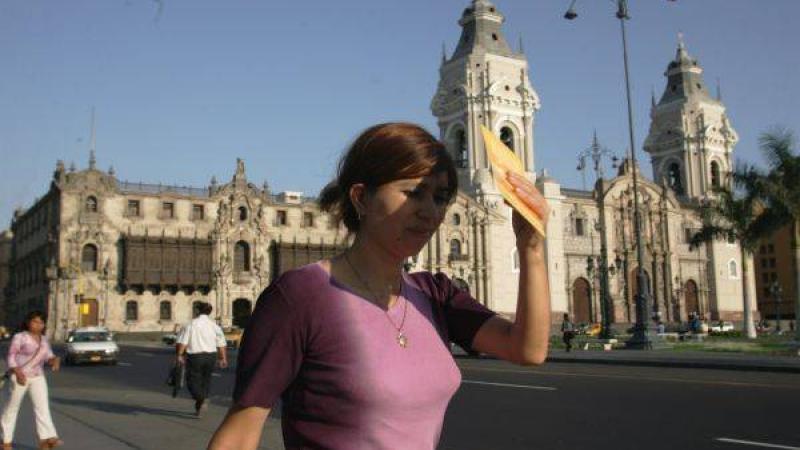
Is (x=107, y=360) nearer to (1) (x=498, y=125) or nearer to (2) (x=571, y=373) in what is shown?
(2) (x=571, y=373)

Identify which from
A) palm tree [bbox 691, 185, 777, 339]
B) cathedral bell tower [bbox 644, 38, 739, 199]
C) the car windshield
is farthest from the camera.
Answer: cathedral bell tower [bbox 644, 38, 739, 199]

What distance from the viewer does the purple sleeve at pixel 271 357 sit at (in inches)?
71.7

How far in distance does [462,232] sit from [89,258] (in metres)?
29.1

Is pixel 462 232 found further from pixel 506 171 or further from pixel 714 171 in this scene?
pixel 506 171

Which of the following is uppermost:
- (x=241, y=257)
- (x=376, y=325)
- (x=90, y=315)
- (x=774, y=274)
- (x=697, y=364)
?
(x=241, y=257)

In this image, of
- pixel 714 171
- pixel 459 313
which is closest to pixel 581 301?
pixel 714 171

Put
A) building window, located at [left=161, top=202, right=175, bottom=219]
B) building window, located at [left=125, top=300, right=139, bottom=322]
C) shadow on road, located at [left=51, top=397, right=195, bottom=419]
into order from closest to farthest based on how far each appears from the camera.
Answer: shadow on road, located at [left=51, top=397, right=195, bottom=419], building window, located at [left=125, top=300, right=139, bottom=322], building window, located at [left=161, top=202, right=175, bottom=219]

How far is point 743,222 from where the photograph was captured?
35.0 metres

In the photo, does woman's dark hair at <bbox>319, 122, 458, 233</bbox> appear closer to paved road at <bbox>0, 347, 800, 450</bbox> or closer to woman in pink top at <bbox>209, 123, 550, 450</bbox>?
woman in pink top at <bbox>209, 123, 550, 450</bbox>

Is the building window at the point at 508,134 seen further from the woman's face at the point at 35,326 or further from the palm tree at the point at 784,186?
the woman's face at the point at 35,326

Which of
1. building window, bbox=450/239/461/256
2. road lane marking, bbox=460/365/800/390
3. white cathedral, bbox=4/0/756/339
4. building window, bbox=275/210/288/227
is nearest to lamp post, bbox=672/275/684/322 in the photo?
white cathedral, bbox=4/0/756/339

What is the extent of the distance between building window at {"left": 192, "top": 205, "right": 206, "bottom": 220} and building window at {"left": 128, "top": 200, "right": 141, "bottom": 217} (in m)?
3.80

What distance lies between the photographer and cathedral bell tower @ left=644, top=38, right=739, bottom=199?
3000 inches

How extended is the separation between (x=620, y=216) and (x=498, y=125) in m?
17.3
